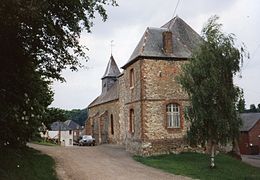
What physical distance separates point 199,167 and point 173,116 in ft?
21.9

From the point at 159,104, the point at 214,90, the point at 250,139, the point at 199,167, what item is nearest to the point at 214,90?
the point at 214,90

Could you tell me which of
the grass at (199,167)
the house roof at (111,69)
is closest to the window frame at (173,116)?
the grass at (199,167)

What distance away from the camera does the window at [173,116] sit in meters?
24.5

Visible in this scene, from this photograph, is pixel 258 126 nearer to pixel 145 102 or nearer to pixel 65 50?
pixel 145 102

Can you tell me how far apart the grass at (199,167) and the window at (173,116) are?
88.1 inches

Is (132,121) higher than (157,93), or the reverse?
(157,93)

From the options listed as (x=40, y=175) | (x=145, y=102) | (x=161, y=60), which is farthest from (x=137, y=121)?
(x=40, y=175)

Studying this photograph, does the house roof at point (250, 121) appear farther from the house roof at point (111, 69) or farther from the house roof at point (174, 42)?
the house roof at point (174, 42)

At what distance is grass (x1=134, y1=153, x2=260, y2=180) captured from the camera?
1652cm

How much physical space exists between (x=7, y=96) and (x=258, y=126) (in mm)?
38988

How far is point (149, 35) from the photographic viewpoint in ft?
84.4

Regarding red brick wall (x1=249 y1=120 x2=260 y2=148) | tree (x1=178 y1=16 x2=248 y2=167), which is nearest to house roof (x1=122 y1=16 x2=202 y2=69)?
tree (x1=178 y1=16 x2=248 y2=167)

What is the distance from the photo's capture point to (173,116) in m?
24.7

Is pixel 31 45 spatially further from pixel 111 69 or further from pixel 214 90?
pixel 111 69
